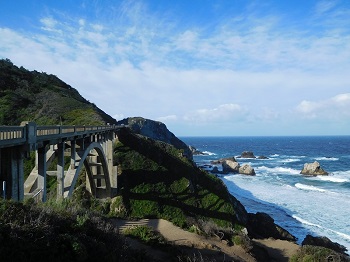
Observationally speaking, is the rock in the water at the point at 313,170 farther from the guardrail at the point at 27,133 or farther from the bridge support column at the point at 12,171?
the bridge support column at the point at 12,171

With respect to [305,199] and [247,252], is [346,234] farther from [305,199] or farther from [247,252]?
[247,252]

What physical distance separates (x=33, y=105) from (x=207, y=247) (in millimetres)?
41618

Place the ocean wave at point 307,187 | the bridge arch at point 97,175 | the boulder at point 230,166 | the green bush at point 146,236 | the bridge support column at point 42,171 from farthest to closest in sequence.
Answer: the boulder at point 230,166, the ocean wave at point 307,187, the bridge arch at point 97,175, the green bush at point 146,236, the bridge support column at point 42,171

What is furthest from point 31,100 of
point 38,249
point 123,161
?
point 38,249

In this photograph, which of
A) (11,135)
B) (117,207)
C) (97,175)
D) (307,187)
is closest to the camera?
(11,135)

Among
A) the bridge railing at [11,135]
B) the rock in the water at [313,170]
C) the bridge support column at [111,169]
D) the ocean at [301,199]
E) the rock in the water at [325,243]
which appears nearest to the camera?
the bridge railing at [11,135]

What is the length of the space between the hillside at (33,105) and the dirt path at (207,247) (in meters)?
23.3

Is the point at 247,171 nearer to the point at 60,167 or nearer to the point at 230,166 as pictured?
the point at 230,166

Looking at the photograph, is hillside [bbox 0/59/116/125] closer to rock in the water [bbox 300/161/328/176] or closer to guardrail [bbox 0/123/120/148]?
guardrail [bbox 0/123/120/148]

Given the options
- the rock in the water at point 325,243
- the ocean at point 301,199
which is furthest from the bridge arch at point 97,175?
the ocean at point 301,199

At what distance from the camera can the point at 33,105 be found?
5022 centimetres

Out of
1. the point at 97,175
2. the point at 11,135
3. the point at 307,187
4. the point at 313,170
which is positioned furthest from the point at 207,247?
the point at 313,170

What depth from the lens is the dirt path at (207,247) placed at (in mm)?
16691

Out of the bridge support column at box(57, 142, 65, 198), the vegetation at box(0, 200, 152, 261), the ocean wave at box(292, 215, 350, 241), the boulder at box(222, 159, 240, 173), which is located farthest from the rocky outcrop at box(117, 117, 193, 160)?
the vegetation at box(0, 200, 152, 261)
